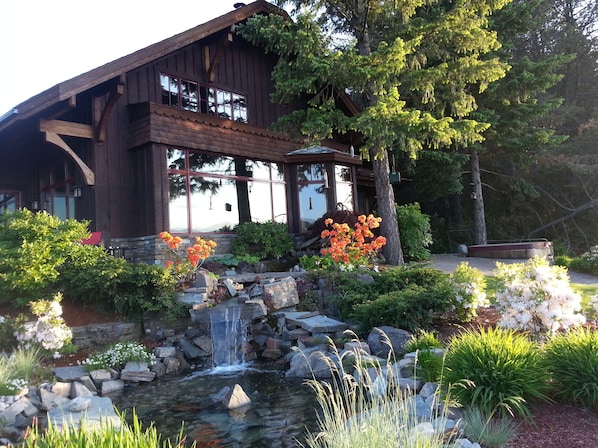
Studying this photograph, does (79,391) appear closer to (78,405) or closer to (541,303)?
(78,405)

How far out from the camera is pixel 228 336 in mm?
7609

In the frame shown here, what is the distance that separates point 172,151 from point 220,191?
1.65m

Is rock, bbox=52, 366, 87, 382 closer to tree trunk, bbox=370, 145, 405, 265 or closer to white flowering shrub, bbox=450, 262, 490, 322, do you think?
white flowering shrub, bbox=450, 262, 490, 322

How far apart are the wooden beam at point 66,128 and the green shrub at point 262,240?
4213mm

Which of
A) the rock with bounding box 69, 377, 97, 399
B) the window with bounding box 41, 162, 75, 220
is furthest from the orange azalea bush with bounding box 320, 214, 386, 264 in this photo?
the window with bounding box 41, 162, 75, 220

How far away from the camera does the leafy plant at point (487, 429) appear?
3.29m

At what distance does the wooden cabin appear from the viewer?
10594 millimetres

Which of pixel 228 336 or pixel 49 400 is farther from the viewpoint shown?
pixel 228 336

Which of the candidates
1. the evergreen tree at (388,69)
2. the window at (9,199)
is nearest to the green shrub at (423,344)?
the evergreen tree at (388,69)

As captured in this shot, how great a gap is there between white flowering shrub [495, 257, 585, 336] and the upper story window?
9616mm

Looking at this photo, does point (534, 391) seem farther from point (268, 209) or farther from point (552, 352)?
point (268, 209)

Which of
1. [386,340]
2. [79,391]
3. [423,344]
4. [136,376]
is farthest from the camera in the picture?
[136,376]

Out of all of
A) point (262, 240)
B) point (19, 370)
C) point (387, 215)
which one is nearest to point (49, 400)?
point (19, 370)

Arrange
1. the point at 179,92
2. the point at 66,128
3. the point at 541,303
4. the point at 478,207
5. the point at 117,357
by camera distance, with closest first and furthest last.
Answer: the point at 541,303, the point at 117,357, the point at 66,128, the point at 179,92, the point at 478,207
